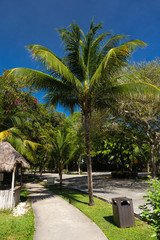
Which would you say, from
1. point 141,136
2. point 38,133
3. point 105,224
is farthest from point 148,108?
point 38,133

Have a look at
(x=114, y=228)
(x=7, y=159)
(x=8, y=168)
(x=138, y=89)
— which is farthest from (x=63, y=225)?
(x=138, y=89)

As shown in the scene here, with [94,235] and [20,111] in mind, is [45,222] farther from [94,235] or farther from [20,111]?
[20,111]

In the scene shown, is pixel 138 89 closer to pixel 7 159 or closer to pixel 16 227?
pixel 7 159

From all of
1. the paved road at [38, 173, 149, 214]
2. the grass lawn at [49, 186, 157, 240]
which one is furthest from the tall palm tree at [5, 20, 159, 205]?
the paved road at [38, 173, 149, 214]

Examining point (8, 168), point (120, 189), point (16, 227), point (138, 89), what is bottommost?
point (120, 189)

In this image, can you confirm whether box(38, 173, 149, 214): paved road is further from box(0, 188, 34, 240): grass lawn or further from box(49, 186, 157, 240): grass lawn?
box(0, 188, 34, 240): grass lawn

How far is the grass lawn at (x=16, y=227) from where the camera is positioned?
4966mm

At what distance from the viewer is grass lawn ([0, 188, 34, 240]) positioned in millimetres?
4966

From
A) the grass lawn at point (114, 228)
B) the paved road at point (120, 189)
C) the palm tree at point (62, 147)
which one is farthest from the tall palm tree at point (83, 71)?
the palm tree at point (62, 147)

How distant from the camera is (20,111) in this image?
13.5m

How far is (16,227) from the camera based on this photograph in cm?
561

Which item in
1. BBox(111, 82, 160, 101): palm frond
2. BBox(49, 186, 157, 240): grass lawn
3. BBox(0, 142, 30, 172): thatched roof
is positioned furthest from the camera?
BBox(0, 142, 30, 172): thatched roof

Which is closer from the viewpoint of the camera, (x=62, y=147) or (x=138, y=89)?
(x=138, y=89)

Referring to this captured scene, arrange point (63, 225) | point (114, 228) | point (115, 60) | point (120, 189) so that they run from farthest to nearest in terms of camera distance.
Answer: point (120, 189), point (115, 60), point (63, 225), point (114, 228)
